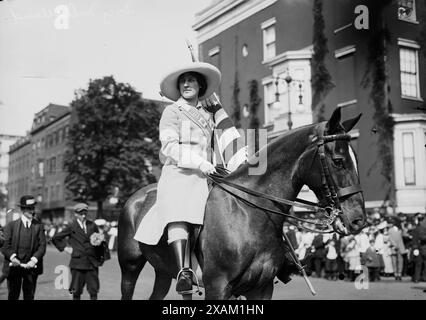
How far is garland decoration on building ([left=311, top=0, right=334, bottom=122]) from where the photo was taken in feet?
68.9

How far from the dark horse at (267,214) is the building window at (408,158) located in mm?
13916

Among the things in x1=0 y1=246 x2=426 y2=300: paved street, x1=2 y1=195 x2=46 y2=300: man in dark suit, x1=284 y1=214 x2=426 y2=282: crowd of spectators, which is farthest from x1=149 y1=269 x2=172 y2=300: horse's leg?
x1=284 y1=214 x2=426 y2=282: crowd of spectators

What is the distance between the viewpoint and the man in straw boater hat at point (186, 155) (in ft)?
15.1

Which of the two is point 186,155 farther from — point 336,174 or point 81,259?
point 81,259

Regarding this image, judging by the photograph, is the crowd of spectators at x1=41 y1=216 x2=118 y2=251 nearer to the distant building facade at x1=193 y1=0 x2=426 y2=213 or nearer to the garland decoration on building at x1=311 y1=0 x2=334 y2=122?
the distant building facade at x1=193 y1=0 x2=426 y2=213

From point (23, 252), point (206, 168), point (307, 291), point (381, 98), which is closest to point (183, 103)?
point (206, 168)

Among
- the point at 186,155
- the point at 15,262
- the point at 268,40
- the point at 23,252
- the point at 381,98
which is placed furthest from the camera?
the point at 268,40

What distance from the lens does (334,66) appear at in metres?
20.8

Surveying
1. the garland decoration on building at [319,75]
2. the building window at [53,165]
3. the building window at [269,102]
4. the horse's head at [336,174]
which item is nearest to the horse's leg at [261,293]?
the horse's head at [336,174]

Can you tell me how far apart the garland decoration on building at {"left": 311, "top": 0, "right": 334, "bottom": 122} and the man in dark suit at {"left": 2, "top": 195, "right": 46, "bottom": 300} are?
1401cm

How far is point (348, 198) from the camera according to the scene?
427 cm

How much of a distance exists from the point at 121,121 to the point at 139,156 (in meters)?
3.24

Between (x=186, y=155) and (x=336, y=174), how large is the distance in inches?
52.8

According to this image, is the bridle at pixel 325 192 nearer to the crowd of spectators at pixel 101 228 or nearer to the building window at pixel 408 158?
the crowd of spectators at pixel 101 228
